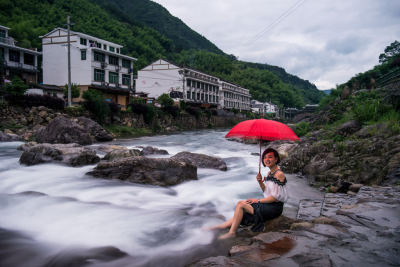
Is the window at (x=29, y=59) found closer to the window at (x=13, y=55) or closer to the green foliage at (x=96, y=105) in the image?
the window at (x=13, y=55)

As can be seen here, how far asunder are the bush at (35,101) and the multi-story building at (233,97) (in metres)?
51.9

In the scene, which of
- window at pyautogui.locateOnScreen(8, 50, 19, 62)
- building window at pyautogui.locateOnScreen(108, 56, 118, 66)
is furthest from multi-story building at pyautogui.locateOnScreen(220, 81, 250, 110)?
window at pyautogui.locateOnScreen(8, 50, 19, 62)

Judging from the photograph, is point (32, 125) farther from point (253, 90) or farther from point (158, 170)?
point (253, 90)

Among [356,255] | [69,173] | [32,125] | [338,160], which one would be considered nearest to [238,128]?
[356,255]

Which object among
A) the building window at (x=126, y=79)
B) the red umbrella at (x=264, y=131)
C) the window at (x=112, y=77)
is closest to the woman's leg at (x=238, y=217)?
the red umbrella at (x=264, y=131)

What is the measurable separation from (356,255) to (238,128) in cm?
243

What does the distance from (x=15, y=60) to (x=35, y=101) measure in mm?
17155

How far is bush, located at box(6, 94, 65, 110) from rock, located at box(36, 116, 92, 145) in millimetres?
7058

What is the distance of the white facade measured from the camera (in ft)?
116

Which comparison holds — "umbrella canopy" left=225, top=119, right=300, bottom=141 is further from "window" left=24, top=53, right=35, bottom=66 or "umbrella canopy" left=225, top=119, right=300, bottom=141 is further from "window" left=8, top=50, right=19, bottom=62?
"window" left=24, top=53, right=35, bottom=66

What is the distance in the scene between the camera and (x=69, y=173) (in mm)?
8914

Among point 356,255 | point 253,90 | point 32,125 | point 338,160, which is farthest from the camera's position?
point 253,90

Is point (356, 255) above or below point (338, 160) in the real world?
below

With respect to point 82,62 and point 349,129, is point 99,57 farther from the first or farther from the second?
point 349,129
